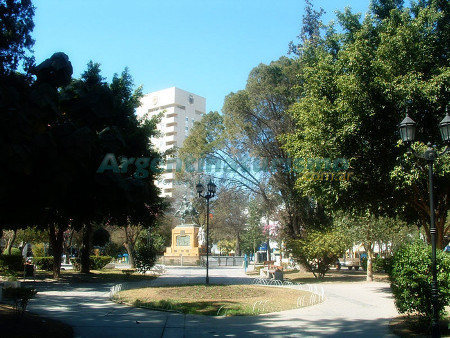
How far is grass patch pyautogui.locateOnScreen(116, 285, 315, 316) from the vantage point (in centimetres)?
1138

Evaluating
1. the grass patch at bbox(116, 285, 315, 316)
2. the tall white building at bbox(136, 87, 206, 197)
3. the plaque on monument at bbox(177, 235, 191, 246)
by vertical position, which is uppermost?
the tall white building at bbox(136, 87, 206, 197)

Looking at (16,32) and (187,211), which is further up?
(16,32)

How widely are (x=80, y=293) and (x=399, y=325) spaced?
1155 centimetres

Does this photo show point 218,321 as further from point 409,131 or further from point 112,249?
point 112,249

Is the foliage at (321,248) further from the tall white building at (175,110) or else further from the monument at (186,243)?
the tall white building at (175,110)

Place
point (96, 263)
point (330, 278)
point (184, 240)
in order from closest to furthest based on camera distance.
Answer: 1. point (330, 278)
2. point (96, 263)
3. point (184, 240)

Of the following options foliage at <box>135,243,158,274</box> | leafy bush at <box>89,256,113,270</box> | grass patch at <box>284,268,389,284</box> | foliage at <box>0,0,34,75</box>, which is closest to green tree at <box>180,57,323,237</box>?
grass patch at <box>284,268,389,284</box>

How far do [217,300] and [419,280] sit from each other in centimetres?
661

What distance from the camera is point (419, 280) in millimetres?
8484

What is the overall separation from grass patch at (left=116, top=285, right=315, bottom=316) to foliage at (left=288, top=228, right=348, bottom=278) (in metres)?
7.75

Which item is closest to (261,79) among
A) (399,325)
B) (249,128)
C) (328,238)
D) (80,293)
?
(249,128)

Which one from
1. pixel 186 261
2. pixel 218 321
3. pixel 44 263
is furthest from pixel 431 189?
pixel 186 261

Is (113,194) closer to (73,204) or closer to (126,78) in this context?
(73,204)

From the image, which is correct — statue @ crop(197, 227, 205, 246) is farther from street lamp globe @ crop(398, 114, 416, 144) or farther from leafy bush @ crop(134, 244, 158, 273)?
street lamp globe @ crop(398, 114, 416, 144)
